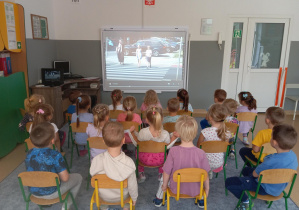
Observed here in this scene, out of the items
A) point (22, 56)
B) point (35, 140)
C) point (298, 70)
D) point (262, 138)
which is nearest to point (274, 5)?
point (298, 70)

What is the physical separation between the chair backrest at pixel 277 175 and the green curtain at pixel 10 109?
338 centimetres

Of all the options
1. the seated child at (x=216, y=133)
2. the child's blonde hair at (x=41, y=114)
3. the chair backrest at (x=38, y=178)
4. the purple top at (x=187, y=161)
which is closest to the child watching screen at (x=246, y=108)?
the seated child at (x=216, y=133)

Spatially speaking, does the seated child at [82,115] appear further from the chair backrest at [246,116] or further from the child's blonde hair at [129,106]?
the chair backrest at [246,116]

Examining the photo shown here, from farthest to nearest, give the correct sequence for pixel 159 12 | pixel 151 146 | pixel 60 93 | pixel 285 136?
1. pixel 159 12
2. pixel 60 93
3. pixel 151 146
4. pixel 285 136

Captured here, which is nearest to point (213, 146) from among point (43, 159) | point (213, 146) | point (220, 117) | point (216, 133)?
point (213, 146)

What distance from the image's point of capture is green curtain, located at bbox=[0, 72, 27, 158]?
3.49m

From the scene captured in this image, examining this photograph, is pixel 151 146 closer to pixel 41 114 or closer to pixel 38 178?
pixel 38 178

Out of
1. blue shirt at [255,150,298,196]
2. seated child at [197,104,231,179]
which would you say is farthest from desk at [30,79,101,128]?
blue shirt at [255,150,298,196]

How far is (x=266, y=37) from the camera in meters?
5.70

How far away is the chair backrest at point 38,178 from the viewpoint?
70.0 inches

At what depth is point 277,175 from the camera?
73.7 inches

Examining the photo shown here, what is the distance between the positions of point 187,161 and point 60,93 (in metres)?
3.38

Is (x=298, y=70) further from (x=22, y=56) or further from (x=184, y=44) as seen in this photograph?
(x=22, y=56)

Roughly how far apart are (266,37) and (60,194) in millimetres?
5582
